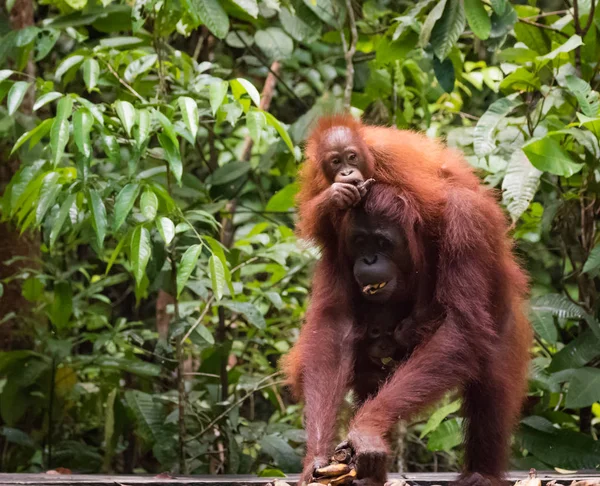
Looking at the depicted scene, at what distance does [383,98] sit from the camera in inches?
211

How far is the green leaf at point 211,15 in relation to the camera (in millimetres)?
3838

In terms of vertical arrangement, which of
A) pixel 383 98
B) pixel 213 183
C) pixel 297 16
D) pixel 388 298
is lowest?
pixel 388 298

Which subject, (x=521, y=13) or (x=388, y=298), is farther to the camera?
(x=521, y=13)

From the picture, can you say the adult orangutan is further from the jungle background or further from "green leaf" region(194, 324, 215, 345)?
"green leaf" region(194, 324, 215, 345)

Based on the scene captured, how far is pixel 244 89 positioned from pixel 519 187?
4.34 feet

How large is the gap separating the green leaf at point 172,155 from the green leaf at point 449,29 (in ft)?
4.44

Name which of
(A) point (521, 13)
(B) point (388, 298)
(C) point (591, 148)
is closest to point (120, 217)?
(B) point (388, 298)

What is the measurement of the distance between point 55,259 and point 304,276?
1625mm

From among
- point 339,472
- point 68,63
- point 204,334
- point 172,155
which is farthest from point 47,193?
point 339,472

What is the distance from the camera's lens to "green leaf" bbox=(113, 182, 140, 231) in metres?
3.52

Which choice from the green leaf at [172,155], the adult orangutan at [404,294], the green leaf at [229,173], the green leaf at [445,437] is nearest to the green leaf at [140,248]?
the green leaf at [172,155]

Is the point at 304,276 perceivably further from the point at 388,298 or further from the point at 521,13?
the point at 388,298

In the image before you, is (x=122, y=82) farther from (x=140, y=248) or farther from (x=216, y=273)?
(x=216, y=273)

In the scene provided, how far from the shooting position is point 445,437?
168 inches
